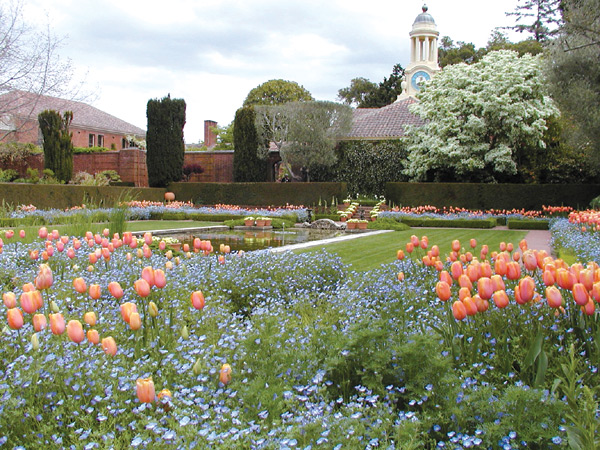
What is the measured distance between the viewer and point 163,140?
81.3 feet

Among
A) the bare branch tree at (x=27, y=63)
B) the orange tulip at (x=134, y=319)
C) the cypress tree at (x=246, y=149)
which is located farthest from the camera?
the cypress tree at (x=246, y=149)

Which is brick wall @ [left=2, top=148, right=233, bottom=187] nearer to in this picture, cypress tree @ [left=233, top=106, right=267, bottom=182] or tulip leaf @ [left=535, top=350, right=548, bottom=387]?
cypress tree @ [left=233, top=106, right=267, bottom=182]

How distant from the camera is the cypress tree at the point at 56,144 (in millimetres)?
22203

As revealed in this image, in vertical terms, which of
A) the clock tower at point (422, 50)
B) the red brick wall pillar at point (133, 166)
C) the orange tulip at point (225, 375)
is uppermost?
the clock tower at point (422, 50)

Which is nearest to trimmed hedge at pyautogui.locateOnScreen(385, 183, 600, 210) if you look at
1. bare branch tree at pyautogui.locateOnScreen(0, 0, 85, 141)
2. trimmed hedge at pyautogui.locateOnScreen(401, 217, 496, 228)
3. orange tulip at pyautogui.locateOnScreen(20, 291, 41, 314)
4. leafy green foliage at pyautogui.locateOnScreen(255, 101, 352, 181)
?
trimmed hedge at pyautogui.locateOnScreen(401, 217, 496, 228)

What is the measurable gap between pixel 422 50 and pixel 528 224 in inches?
1110

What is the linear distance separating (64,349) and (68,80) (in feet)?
56.6

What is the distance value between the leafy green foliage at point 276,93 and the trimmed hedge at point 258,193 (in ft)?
69.5

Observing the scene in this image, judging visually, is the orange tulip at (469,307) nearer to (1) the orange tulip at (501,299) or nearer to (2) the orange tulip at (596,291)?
(1) the orange tulip at (501,299)

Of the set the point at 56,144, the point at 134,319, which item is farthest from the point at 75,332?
the point at 56,144

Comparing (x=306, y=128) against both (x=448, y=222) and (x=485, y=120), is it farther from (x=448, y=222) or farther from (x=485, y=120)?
(x=448, y=222)

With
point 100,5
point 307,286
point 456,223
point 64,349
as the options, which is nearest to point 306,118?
point 456,223

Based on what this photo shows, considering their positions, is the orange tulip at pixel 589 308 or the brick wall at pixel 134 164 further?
the brick wall at pixel 134 164

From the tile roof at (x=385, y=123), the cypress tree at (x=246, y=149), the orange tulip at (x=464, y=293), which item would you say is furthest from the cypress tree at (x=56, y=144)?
the orange tulip at (x=464, y=293)
